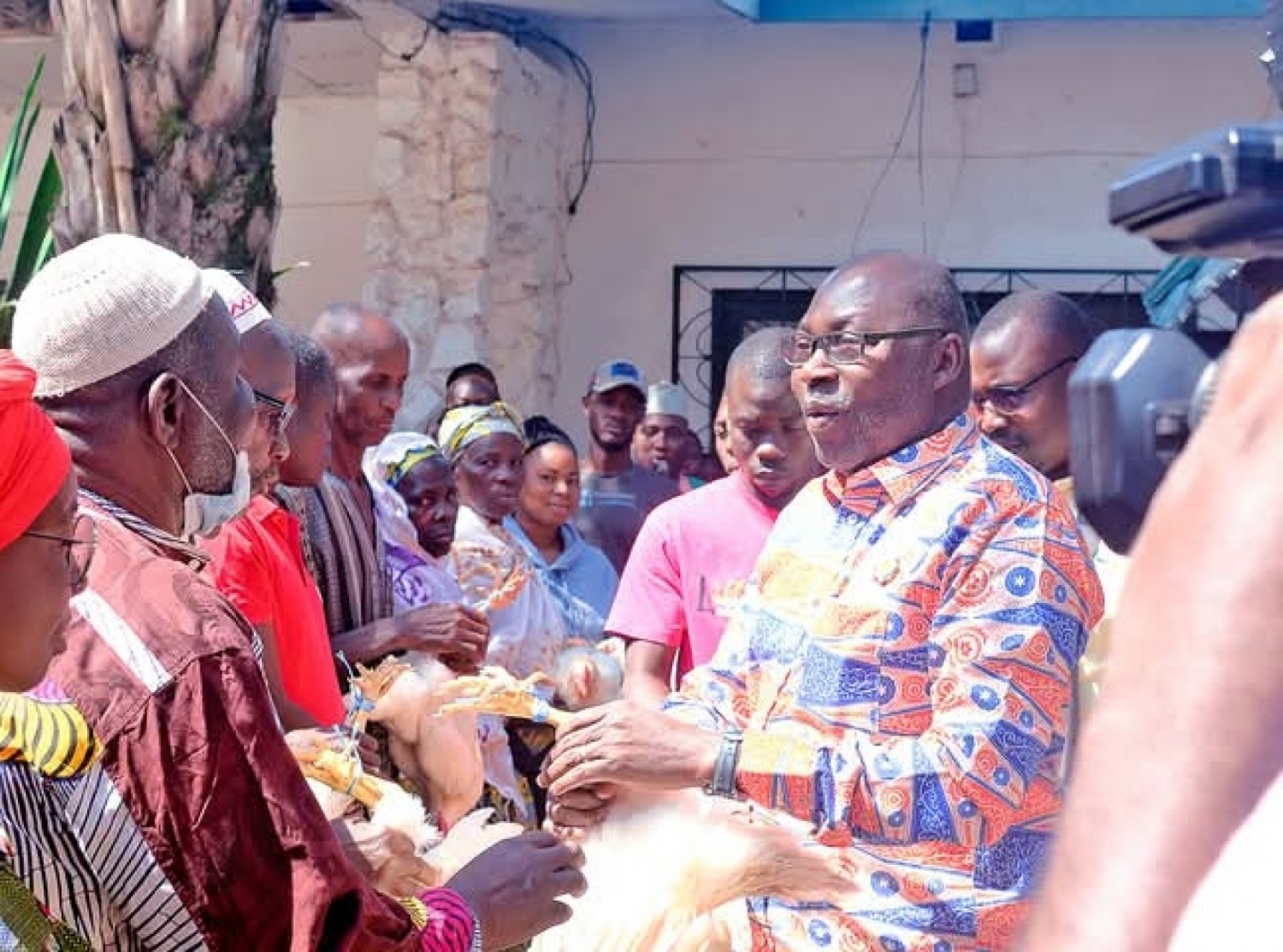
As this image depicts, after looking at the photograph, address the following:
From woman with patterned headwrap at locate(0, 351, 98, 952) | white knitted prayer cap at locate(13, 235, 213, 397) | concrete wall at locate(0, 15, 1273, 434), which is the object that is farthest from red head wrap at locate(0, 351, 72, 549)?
concrete wall at locate(0, 15, 1273, 434)

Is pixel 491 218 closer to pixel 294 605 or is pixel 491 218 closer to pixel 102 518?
pixel 294 605

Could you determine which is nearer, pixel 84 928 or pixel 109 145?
pixel 84 928

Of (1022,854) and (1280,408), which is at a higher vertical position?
(1280,408)

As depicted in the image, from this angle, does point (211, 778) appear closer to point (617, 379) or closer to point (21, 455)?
point (21, 455)

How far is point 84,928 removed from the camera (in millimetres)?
2174

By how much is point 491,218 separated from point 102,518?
6.88 metres

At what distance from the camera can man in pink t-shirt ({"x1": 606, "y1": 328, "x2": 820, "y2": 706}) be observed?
4516 millimetres

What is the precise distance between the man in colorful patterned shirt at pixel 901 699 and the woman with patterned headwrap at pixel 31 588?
100 cm

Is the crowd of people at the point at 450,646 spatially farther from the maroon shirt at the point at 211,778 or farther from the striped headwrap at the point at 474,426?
the striped headwrap at the point at 474,426

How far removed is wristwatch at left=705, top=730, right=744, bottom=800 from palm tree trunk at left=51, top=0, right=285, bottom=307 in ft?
12.6

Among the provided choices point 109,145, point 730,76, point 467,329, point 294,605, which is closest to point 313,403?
point 294,605

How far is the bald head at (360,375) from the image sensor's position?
16.6 ft

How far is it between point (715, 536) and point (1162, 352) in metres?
3.77

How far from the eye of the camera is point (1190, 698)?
80 centimetres
